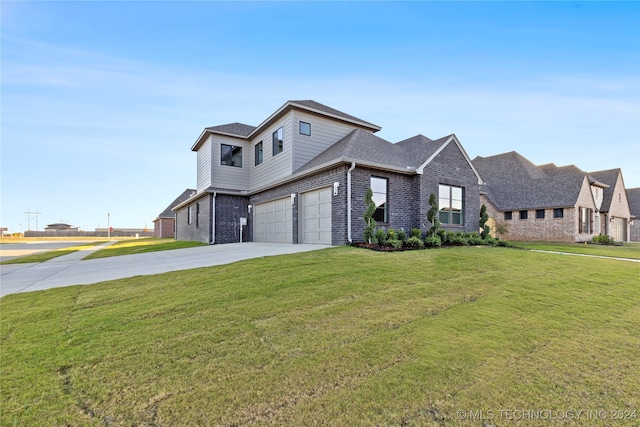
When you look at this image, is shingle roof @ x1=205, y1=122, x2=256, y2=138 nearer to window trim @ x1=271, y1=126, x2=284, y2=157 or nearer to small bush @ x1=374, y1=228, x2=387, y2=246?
window trim @ x1=271, y1=126, x2=284, y2=157

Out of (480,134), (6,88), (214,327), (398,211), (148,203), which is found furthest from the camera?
(148,203)

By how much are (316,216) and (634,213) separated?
40.6m

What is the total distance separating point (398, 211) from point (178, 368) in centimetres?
1088

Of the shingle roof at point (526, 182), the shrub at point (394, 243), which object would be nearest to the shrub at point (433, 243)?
the shrub at point (394, 243)

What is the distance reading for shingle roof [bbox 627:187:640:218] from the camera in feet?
108

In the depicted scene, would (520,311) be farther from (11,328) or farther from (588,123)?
(588,123)

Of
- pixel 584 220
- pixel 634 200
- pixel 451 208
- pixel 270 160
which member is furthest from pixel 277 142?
pixel 634 200

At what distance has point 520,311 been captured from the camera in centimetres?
463

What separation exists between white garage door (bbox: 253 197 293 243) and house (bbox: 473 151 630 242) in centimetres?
1644

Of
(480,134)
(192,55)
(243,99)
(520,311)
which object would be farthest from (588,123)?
(192,55)

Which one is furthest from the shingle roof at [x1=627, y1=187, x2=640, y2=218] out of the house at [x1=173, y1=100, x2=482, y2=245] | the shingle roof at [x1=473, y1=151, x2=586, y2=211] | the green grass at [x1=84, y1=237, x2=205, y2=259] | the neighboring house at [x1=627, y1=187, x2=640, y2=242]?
the green grass at [x1=84, y1=237, x2=205, y2=259]

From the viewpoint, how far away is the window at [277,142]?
50.9 feet

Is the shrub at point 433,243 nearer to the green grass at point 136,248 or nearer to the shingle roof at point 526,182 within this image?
the green grass at point 136,248

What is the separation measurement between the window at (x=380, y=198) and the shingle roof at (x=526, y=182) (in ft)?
60.6
